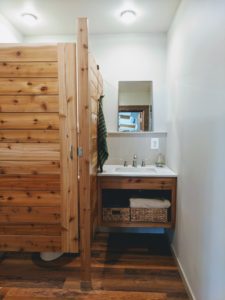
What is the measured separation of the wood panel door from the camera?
6.18 feet

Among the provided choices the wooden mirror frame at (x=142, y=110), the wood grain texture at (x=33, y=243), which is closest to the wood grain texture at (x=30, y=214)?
the wood grain texture at (x=33, y=243)

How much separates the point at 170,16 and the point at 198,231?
6.83 feet

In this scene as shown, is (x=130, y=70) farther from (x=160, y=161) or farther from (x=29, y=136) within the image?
(x=29, y=136)

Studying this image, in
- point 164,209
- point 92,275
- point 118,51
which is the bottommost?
point 92,275

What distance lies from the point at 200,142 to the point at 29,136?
1362mm

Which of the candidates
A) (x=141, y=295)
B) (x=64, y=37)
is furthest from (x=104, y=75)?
(x=141, y=295)

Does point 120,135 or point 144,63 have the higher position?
point 144,63

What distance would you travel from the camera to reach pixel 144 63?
2758 mm

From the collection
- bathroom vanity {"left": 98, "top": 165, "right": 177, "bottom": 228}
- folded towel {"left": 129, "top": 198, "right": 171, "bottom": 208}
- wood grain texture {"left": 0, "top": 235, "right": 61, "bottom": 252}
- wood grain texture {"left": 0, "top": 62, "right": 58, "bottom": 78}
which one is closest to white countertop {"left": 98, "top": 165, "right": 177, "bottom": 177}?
bathroom vanity {"left": 98, "top": 165, "right": 177, "bottom": 228}

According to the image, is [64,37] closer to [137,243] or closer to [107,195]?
[107,195]

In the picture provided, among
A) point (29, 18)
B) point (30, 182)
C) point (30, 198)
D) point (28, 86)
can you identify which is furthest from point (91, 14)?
point (30, 198)

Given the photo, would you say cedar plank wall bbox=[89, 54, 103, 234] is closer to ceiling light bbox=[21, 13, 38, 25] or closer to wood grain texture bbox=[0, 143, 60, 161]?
wood grain texture bbox=[0, 143, 60, 161]

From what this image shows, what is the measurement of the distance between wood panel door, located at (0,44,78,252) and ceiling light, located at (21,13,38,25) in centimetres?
66

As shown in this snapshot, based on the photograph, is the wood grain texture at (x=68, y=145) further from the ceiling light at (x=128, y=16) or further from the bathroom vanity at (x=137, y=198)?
the ceiling light at (x=128, y=16)
